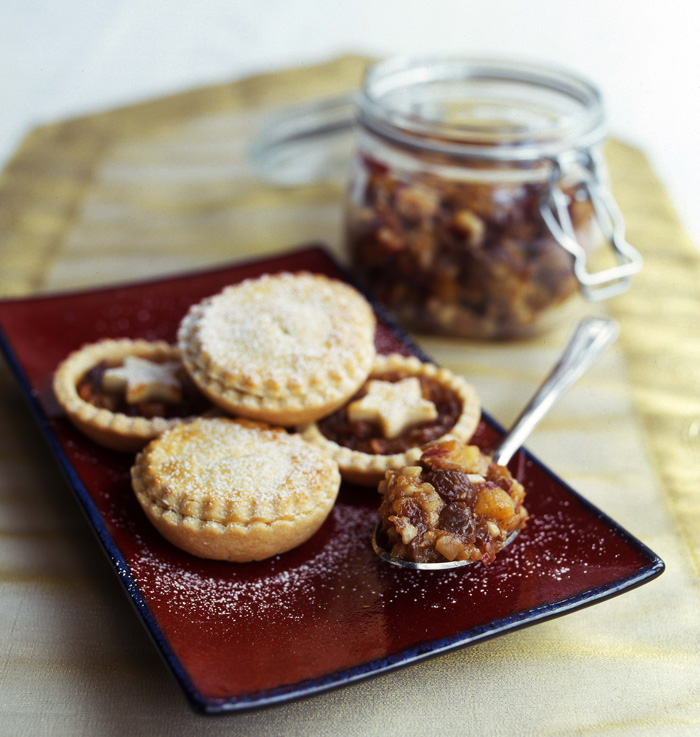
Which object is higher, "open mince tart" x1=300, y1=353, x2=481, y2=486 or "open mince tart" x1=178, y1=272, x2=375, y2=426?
"open mince tart" x1=178, y1=272, x2=375, y2=426

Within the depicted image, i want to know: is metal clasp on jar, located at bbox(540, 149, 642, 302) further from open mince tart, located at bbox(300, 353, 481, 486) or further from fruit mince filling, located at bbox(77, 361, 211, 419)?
fruit mince filling, located at bbox(77, 361, 211, 419)

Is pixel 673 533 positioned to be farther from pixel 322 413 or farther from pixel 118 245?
pixel 118 245

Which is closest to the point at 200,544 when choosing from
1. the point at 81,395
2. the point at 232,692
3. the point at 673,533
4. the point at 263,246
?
the point at 232,692

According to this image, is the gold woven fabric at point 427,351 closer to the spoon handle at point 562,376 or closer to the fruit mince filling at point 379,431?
the spoon handle at point 562,376

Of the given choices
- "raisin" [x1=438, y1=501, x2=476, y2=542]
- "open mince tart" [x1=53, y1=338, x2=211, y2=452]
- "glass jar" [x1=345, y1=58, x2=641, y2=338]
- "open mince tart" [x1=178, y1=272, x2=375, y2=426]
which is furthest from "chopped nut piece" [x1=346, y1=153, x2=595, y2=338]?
"raisin" [x1=438, y1=501, x2=476, y2=542]

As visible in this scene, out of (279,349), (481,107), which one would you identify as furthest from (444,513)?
(481,107)

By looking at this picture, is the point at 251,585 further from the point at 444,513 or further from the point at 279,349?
the point at 279,349

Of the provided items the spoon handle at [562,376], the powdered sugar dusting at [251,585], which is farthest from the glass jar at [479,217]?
the powdered sugar dusting at [251,585]
